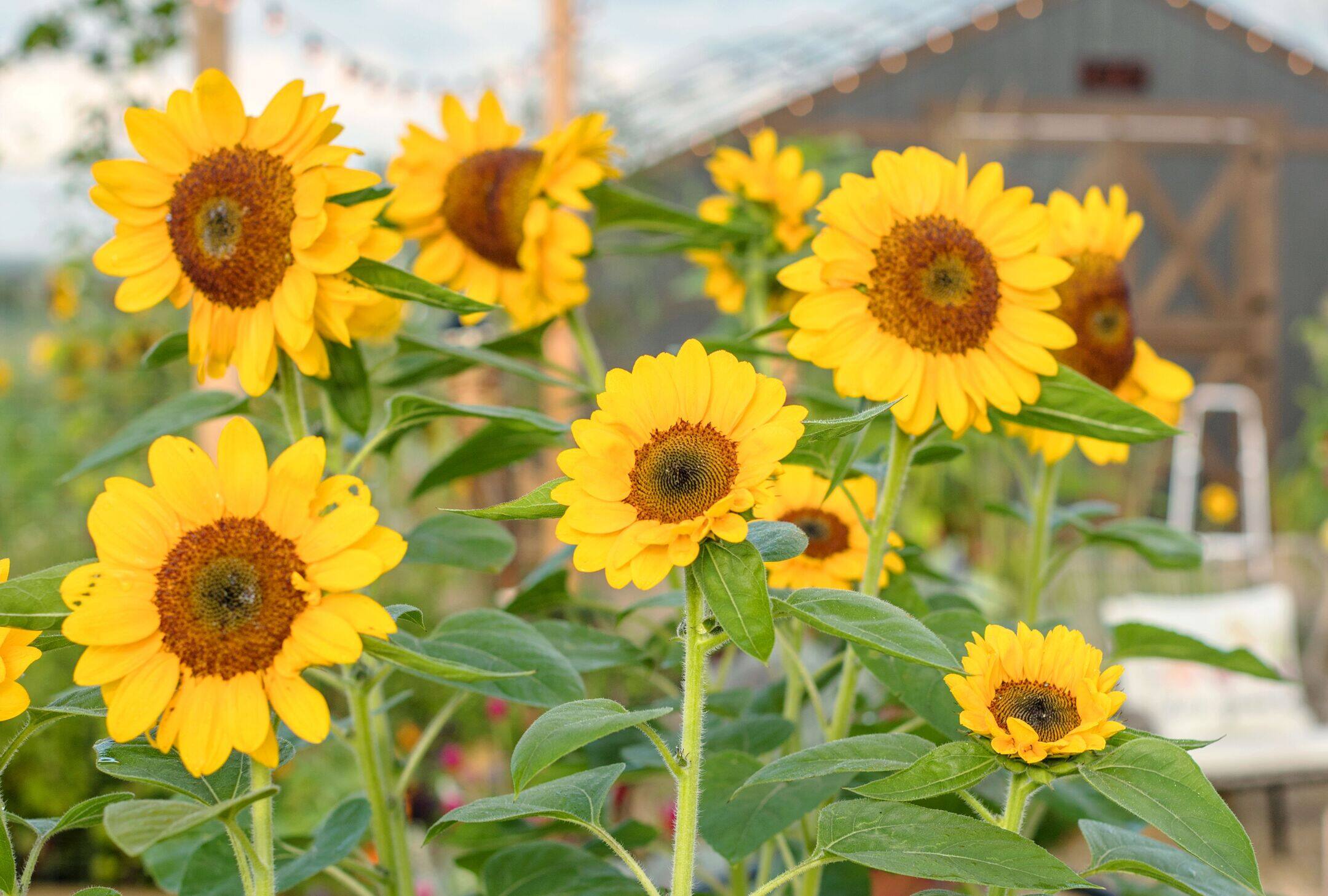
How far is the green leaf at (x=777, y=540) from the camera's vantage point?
422 millimetres

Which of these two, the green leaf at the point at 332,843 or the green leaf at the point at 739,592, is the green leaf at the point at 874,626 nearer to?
the green leaf at the point at 739,592

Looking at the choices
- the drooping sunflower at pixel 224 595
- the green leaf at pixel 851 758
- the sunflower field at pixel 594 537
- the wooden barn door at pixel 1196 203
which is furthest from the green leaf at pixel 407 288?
the wooden barn door at pixel 1196 203

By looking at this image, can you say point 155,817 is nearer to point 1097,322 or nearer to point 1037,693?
point 1037,693

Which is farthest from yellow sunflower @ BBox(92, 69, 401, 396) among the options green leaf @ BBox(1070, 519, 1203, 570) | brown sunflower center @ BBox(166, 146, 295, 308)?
green leaf @ BBox(1070, 519, 1203, 570)

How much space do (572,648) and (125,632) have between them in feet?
0.81

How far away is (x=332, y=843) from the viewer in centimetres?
54

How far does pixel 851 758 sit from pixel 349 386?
287mm

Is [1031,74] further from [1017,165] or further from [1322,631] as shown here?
[1322,631]

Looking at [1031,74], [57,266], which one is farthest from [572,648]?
[1031,74]

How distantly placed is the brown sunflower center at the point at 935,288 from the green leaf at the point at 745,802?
7.5 inches

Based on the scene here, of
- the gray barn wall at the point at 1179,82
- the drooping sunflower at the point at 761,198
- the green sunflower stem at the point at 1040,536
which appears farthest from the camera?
the gray barn wall at the point at 1179,82

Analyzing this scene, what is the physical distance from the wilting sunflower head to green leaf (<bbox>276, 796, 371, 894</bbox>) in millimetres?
265

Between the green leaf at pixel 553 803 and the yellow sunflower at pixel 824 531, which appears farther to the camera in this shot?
the yellow sunflower at pixel 824 531

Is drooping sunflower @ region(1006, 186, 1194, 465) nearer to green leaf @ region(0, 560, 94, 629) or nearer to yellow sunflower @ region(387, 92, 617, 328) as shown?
yellow sunflower @ region(387, 92, 617, 328)
